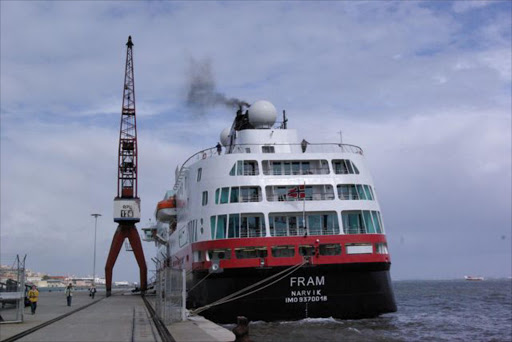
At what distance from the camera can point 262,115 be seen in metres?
38.2

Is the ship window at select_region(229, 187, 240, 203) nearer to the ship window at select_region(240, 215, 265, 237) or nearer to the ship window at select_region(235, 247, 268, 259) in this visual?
the ship window at select_region(240, 215, 265, 237)

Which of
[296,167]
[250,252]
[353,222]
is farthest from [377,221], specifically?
[250,252]

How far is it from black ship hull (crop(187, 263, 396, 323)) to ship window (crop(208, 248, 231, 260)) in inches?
42.3

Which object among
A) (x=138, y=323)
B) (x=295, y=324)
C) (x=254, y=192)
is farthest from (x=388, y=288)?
(x=138, y=323)

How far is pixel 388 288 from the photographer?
95.7ft

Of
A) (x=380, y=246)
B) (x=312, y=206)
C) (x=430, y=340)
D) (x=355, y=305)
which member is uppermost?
(x=312, y=206)

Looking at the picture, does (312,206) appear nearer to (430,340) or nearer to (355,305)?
(355,305)

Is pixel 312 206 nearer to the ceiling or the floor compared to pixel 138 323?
nearer to the ceiling

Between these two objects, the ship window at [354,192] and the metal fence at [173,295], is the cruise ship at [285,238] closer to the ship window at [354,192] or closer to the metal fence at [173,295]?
the ship window at [354,192]

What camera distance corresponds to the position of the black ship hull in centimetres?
2766

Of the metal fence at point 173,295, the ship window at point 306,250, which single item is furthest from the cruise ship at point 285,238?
the metal fence at point 173,295

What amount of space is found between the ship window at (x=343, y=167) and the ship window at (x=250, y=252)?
7.08m

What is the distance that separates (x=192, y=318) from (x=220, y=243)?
5.08 metres

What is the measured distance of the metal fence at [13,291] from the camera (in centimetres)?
2245
